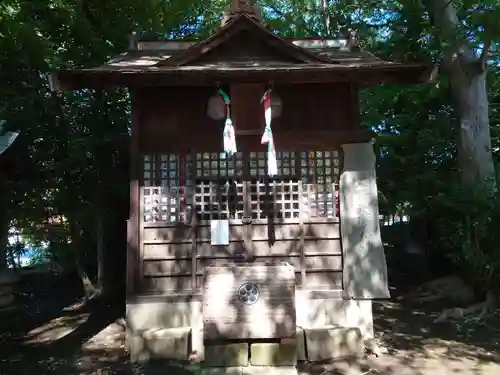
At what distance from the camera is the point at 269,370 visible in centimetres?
593

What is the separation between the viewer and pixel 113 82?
23.0ft

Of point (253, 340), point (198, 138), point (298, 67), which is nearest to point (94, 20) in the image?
point (198, 138)

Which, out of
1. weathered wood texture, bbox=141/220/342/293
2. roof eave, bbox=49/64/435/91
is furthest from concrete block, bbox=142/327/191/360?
roof eave, bbox=49/64/435/91

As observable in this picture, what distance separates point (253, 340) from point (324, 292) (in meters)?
1.85

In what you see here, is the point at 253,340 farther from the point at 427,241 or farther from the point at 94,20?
the point at 427,241

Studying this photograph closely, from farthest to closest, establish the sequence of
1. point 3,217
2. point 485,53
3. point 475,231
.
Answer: point 485,53 → point 475,231 → point 3,217

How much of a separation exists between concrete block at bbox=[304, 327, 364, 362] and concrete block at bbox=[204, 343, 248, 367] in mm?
1351

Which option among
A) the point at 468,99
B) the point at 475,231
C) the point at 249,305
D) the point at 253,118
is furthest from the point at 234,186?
the point at 468,99

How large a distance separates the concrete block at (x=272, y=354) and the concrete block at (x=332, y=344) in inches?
35.4

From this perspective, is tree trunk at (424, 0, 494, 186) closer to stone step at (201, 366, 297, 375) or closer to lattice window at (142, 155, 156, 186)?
stone step at (201, 366, 297, 375)

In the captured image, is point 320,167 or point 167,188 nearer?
point 167,188

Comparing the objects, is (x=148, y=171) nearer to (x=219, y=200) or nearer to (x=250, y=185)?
(x=219, y=200)

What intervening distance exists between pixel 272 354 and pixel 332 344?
4.33ft

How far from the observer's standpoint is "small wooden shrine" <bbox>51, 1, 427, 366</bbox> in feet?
23.0
